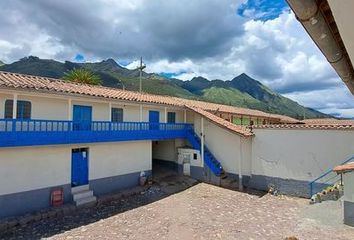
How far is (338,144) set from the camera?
14.7 metres

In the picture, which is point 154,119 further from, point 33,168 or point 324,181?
point 324,181

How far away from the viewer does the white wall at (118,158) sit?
15.6 m

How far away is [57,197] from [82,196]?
4.48ft

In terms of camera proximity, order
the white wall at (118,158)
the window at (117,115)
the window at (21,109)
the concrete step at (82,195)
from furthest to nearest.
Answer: the window at (117,115)
the white wall at (118,158)
the concrete step at (82,195)
the window at (21,109)

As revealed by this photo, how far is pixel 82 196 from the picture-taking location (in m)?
14.3

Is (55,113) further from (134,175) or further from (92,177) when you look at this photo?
(134,175)

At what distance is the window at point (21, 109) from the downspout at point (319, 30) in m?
13.5

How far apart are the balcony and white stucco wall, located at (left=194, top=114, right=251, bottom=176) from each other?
10.5 ft

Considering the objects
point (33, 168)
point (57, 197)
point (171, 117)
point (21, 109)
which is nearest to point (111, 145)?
point (57, 197)

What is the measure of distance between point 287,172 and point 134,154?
10348 mm

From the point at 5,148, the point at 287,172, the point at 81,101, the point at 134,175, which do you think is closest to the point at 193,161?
the point at 134,175

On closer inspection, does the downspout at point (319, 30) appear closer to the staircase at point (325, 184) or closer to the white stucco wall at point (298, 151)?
the staircase at point (325, 184)

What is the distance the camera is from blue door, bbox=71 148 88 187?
14.6 metres

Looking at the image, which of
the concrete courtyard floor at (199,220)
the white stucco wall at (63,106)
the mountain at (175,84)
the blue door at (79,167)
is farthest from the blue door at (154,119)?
the mountain at (175,84)
